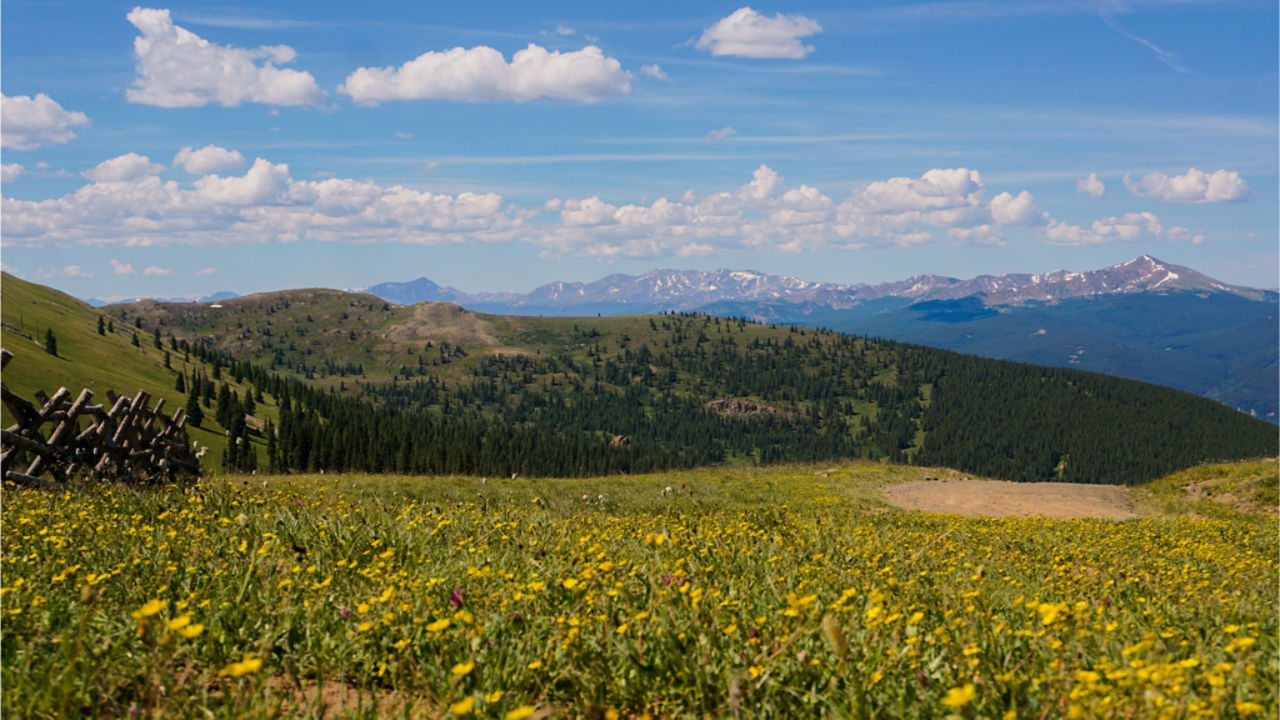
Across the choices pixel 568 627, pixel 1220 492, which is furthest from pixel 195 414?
pixel 568 627

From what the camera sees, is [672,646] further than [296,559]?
No

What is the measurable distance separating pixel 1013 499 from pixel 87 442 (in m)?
31.2

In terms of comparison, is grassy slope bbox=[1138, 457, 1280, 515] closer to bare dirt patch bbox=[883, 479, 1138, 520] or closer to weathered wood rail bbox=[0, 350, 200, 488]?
bare dirt patch bbox=[883, 479, 1138, 520]

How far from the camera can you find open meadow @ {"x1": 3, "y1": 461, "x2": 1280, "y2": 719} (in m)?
4.14

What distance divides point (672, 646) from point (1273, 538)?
1970cm

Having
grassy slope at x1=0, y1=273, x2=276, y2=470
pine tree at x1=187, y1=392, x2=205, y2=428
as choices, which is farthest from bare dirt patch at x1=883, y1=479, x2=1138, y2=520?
pine tree at x1=187, y1=392, x2=205, y2=428

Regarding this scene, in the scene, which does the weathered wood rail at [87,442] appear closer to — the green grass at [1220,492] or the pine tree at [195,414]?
the green grass at [1220,492]

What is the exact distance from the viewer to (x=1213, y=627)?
6281 millimetres

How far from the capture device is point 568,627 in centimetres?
511

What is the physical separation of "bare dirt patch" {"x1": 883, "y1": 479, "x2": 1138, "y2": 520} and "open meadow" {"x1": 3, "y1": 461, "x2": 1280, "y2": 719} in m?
19.4

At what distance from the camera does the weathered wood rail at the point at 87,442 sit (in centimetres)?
1448

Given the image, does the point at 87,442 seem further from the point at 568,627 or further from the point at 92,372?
the point at 92,372

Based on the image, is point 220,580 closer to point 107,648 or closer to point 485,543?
point 107,648

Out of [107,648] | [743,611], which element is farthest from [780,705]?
[107,648]
